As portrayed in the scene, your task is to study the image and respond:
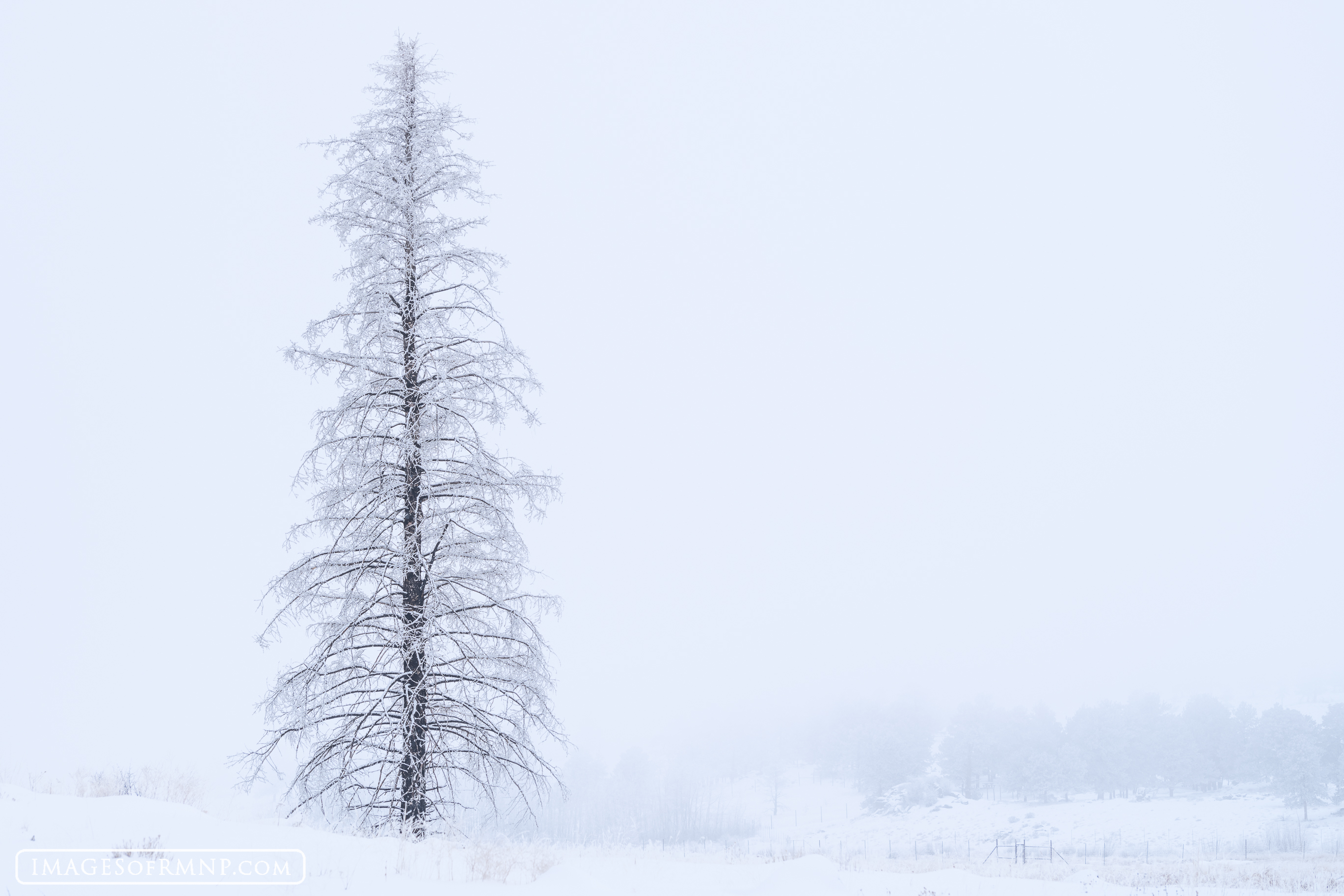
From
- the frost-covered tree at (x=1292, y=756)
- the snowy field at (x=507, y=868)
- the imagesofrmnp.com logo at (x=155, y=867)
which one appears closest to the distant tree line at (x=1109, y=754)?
→ the frost-covered tree at (x=1292, y=756)

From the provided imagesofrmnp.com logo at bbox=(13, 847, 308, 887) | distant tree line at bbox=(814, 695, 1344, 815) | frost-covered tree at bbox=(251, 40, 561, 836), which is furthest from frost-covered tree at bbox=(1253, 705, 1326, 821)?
imagesofrmnp.com logo at bbox=(13, 847, 308, 887)

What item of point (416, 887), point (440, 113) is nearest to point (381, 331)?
point (440, 113)

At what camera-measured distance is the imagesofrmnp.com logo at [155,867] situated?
656 centimetres

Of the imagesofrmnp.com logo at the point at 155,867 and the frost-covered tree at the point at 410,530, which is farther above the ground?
the frost-covered tree at the point at 410,530

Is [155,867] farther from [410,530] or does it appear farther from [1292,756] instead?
[1292,756]

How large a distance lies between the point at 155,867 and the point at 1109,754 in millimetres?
91051

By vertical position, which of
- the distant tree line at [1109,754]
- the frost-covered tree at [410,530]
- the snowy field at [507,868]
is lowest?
the distant tree line at [1109,754]

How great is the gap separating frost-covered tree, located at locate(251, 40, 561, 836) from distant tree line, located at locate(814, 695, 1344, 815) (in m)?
73.5

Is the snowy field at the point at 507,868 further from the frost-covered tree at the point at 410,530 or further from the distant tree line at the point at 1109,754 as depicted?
the distant tree line at the point at 1109,754

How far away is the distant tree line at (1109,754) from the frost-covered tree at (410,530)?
2892 inches

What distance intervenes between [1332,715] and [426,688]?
8717 centimetres

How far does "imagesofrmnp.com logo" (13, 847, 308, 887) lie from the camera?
21.5 feet

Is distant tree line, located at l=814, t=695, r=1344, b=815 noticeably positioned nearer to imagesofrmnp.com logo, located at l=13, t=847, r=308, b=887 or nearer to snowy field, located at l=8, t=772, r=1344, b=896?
snowy field, located at l=8, t=772, r=1344, b=896

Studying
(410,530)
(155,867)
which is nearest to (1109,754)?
(410,530)
